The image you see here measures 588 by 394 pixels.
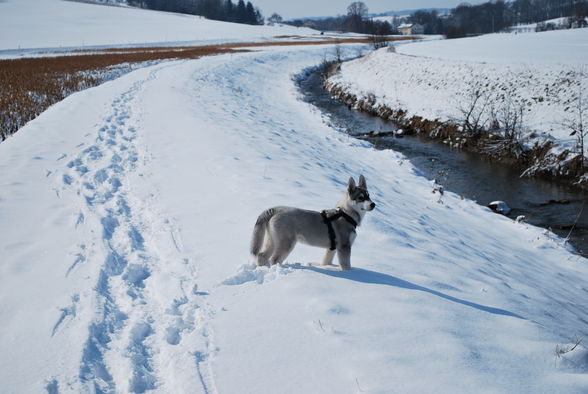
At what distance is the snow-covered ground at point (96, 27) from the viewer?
7519 cm

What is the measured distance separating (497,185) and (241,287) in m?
A: 12.2

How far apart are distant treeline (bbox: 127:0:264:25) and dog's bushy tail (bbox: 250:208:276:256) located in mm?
155089

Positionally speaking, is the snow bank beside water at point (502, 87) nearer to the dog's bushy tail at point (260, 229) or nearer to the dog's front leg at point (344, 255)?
the dog's front leg at point (344, 255)

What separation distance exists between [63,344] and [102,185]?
18.9 ft

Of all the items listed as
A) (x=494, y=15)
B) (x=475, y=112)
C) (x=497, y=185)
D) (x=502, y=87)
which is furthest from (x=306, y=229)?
(x=494, y=15)

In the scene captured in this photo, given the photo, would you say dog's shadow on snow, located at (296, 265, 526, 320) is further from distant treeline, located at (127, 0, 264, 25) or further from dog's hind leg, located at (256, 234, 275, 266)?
distant treeline, located at (127, 0, 264, 25)

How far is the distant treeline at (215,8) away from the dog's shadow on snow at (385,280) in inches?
6120

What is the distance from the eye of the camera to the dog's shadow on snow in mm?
4855

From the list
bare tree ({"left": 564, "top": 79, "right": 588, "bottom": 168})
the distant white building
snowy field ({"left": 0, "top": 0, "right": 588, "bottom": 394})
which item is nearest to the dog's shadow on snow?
snowy field ({"left": 0, "top": 0, "right": 588, "bottom": 394})

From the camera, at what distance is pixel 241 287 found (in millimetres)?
4875

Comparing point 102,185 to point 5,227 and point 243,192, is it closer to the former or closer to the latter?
point 5,227

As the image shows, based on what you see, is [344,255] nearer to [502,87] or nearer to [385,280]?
[385,280]

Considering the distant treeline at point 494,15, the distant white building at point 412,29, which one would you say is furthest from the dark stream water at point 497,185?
the distant white building at point 412,29

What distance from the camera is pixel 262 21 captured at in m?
165
